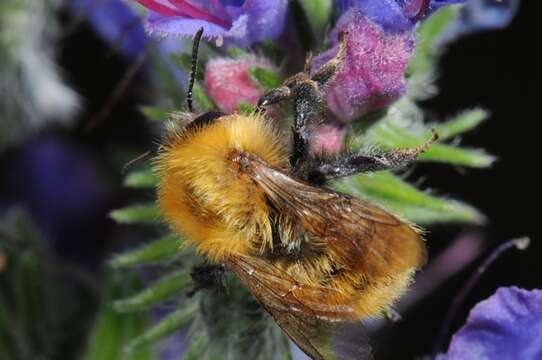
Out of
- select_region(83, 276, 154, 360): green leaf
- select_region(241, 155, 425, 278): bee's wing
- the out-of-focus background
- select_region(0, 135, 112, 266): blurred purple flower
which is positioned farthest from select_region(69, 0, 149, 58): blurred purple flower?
select_region(241, 155, 425, 278): bee's wing

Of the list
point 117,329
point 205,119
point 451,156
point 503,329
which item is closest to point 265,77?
point 205,119

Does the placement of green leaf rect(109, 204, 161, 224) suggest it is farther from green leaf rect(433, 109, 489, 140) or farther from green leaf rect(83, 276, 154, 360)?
green leaf rect(433, 109, 489, 140)

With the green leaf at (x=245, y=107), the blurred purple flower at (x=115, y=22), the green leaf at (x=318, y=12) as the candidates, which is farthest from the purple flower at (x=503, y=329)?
the blurred purple flower at (x=115, y=22)

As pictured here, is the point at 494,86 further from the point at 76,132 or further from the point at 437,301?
the point at 76,132

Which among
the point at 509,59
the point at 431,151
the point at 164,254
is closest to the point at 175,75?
the point at 164,254

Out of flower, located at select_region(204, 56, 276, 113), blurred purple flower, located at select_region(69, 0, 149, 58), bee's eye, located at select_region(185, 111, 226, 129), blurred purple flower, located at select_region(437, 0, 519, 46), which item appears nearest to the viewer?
bee's eye, located at select_region(185, 111, 226, 129)

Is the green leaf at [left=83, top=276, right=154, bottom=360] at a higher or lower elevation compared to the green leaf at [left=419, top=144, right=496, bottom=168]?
higher

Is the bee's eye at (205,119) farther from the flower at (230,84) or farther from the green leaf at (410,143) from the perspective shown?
the green leaf at (410,143)
